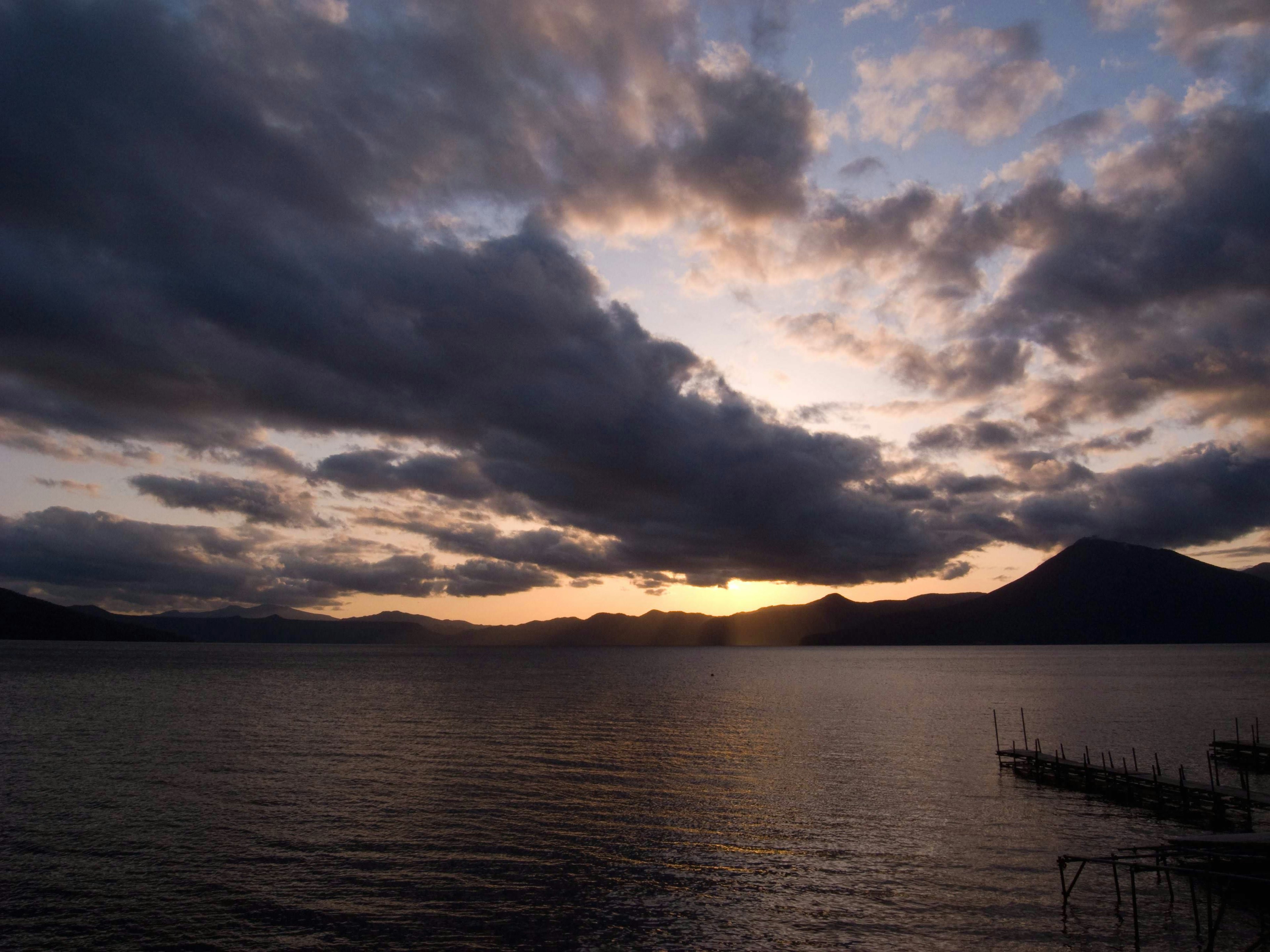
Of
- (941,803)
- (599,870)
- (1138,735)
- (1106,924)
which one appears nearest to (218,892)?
(599,870)

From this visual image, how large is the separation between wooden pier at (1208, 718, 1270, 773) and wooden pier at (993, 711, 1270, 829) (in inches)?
79.2

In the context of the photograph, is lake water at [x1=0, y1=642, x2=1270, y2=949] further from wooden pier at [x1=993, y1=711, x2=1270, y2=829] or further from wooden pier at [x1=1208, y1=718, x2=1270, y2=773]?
wooden pier at [x1=993, y1=711, x2=1270, y2=829]

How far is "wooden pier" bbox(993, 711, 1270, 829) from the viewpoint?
4356 centimetres

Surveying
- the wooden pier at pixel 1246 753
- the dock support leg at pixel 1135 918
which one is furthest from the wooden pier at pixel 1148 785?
the dock support leg at pixel 1135 918

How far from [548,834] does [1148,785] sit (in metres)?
40.2

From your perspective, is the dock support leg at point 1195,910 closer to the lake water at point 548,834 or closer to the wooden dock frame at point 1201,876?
the wooden dock frame at point 1201,876

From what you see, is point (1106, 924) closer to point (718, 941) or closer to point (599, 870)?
point (718, 941)

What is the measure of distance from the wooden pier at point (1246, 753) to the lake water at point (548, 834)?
6.87 feet

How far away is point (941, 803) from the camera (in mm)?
47000

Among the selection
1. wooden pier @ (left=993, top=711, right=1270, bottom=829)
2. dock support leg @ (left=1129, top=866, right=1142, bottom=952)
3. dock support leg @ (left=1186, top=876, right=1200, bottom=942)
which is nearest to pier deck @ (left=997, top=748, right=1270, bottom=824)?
wooden pier @ (left=993, top=711, right=1270, bottom=829)

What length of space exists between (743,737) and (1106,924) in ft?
162

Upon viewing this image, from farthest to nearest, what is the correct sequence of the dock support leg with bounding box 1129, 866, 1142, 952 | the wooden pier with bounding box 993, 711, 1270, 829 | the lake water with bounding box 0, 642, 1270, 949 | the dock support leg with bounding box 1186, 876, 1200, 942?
the wooden pier with bounding box 993, 711, 1270, 829
the lake water with bounding box 0, 642, 1270, 949
the dock support leg with bounding box 1186, 876, 1200, 942
the dock support leg with bounding box 1129, 866, 1142, 952

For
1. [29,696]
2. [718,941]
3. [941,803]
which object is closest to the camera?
[718,941]

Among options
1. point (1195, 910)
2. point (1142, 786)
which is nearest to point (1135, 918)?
point (1195, 910)
